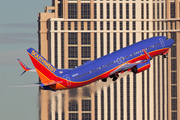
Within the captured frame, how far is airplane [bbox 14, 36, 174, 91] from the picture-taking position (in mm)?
124188

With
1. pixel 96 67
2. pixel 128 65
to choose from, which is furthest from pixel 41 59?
pixel 128 65

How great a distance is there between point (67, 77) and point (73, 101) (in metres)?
45.8

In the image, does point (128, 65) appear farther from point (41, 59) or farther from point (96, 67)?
point (41, 59)

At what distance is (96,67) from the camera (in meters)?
130

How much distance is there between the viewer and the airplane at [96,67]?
124188 millimetres

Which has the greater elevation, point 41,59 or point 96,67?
point 41,59

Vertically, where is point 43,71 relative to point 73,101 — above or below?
above

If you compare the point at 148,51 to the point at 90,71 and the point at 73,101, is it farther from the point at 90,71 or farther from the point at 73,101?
the point at 73,101

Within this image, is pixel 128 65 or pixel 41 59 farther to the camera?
pixel 128 65

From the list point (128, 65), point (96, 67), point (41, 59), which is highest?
point (41, 59)

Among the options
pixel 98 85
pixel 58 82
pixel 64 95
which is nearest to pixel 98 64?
pixel 58 82

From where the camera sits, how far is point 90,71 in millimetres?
128375

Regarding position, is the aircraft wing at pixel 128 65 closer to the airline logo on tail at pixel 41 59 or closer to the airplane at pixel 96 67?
the airplane at pixel 96 67

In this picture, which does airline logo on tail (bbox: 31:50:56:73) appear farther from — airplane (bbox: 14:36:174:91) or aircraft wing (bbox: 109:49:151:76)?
aircraft wing (bbox: 109:49:151:76)
